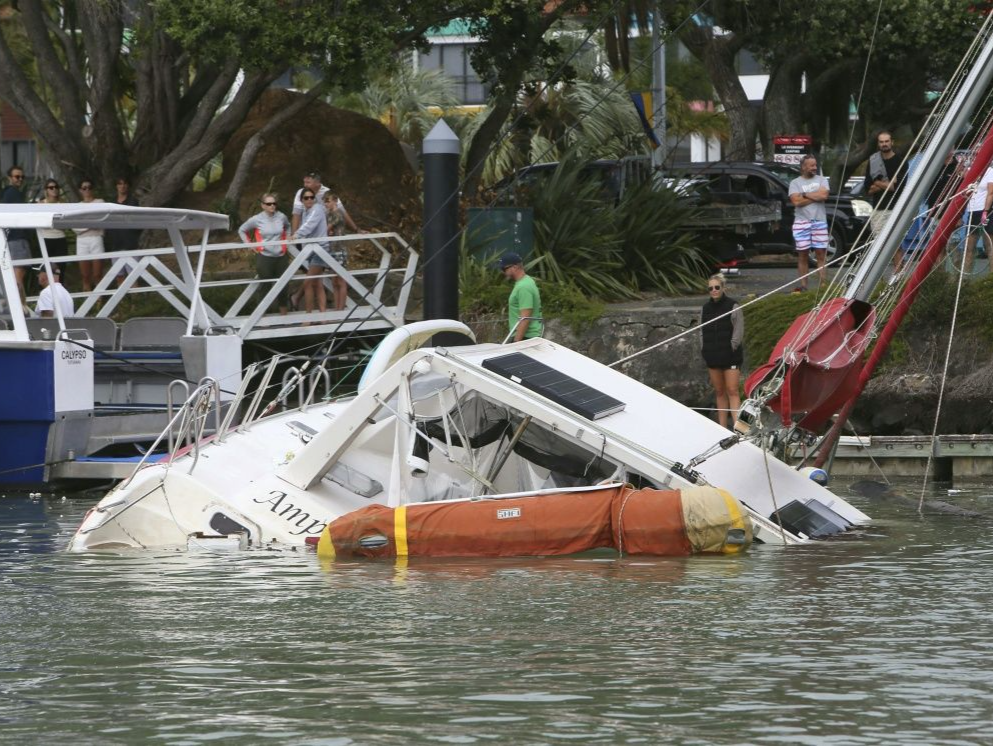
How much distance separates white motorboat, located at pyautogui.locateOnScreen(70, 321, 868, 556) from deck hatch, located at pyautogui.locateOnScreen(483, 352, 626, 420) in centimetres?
2

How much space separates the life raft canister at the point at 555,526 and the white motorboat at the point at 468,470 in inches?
0.7

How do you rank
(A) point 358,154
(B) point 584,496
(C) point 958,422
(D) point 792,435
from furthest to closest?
(A) point 358,154, (C) point 958,422, (D) point 792,435, (B) point 584,496

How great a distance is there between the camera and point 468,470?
40.7 feet

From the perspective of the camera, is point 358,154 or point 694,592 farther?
point 358,154

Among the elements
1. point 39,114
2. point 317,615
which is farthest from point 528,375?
point 39,114

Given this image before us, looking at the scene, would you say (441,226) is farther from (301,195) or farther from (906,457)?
(906,457)

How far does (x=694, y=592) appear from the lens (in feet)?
36.2

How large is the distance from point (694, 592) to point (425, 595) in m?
1.65

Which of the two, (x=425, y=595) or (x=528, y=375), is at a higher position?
(x=528, y=375)

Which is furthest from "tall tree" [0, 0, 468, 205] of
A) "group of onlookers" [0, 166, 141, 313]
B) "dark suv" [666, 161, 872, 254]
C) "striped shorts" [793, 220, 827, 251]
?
"striped shorts" [793, 220, 827, 251]

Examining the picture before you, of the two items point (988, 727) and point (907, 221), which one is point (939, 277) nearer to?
point (907, 221)

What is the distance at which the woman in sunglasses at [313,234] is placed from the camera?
2255cm

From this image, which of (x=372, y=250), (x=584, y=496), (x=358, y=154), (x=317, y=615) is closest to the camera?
(x=317, y=615)

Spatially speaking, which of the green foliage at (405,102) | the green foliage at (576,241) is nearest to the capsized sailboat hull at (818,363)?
the green foliage at (576,241)
